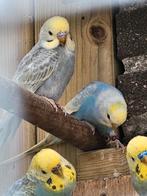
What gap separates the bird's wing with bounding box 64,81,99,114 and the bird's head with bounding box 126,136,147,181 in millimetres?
482

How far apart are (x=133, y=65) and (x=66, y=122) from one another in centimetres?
39

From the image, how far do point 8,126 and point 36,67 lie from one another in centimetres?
29

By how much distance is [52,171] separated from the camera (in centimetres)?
284

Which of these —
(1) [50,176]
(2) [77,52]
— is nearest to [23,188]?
(1) [50,176]

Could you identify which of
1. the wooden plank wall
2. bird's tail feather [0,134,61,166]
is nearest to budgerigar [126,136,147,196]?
the wooden plank wall

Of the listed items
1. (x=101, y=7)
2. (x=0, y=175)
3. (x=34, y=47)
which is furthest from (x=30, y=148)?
(x=101, y=7)

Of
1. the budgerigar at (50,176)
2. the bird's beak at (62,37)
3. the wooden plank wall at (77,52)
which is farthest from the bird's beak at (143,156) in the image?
the bird's beak at (62,37)

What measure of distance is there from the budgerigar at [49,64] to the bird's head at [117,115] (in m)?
0.18

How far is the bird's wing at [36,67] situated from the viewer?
3.29 m

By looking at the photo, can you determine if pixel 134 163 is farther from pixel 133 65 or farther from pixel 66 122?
pixel 133 65

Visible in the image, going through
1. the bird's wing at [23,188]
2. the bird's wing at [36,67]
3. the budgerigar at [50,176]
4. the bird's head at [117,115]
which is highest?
the bird's wing at [36,67]

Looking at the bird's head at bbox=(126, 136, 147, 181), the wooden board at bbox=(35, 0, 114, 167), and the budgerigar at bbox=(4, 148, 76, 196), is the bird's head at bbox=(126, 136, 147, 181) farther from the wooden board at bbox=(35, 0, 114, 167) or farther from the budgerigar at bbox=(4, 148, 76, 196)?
the wooden board at bbox=(35, 0, 114, 167)

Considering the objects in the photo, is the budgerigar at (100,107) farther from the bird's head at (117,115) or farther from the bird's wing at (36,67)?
the bird's wing at (36,67)

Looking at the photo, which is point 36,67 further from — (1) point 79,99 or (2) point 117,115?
(2) point 117,115
